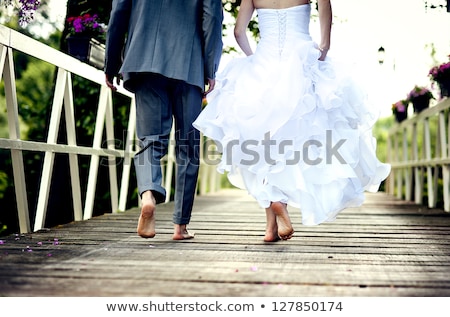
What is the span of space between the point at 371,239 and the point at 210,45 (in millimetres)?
1284

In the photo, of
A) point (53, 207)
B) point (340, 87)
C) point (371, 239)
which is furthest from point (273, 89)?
point (53, 207)

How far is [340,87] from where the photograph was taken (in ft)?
10.3

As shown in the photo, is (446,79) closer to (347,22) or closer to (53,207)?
(347,22)

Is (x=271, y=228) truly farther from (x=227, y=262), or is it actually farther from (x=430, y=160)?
(x=430, y=160)

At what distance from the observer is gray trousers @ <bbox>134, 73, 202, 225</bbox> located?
3100 millimetres

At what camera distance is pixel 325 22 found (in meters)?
3.20

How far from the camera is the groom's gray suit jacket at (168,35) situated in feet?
10.0

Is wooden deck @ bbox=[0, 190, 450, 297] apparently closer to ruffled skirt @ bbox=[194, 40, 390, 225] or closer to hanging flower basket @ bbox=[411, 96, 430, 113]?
ruffled skirt @ bbox=[194, 40, 390, 225]

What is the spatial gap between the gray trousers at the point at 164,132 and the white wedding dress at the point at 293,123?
10cm

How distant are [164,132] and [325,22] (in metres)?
0.98

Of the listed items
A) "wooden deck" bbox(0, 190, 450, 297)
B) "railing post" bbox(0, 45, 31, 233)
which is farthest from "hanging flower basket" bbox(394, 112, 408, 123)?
"railing post" bbox(0, 45, 31, 233)

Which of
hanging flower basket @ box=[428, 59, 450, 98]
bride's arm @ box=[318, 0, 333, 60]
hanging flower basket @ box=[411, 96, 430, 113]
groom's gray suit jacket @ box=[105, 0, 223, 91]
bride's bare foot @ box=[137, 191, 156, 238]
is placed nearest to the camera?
bride's bare foot @ box=[137, 191, 156, 238]

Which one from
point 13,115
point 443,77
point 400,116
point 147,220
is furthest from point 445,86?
point 13,115

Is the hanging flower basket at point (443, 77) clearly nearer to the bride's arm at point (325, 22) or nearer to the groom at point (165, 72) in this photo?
the bride's arm at point (325, 22)
